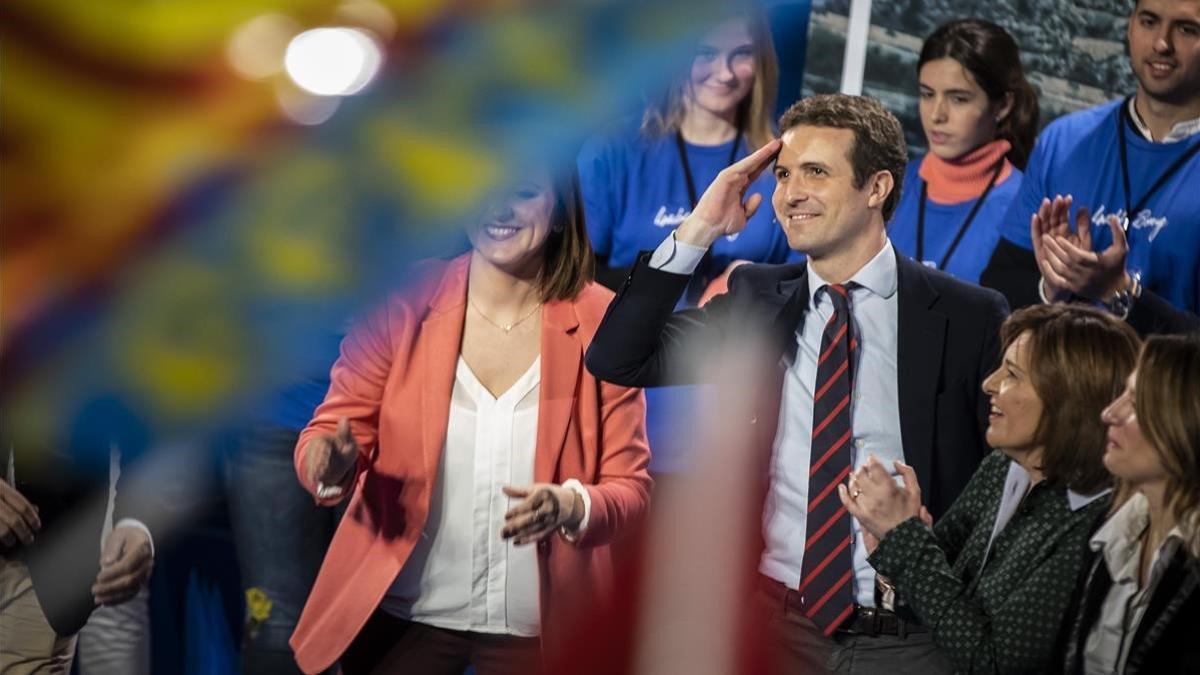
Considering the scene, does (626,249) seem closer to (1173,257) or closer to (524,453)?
(524,453)

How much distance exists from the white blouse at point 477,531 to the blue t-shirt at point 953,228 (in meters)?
0.53

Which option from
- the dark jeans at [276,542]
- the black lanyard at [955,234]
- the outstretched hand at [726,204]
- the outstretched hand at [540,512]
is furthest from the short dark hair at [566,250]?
the black lanyard at [955,234]

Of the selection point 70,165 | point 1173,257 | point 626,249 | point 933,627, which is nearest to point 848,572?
point 933,627

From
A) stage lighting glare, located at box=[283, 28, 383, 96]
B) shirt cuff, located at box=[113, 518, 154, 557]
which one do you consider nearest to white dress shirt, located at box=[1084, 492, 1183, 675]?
stage lighting glare, located at box=[283, 28, 383, 96]

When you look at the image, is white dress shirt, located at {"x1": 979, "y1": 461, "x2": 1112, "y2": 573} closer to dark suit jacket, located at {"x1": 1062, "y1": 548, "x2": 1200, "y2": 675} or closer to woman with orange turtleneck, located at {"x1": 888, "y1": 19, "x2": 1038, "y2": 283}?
dark suit jacket, located at {"x1": 1062, "y1": 548, "x2": 1200, "y2": 675}

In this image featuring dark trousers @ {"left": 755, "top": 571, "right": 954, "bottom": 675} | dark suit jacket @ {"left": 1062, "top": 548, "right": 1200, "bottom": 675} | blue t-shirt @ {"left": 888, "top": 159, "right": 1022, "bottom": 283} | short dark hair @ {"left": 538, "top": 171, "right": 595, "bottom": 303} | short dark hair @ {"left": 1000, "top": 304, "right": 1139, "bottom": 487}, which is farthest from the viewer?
blue t-shirt @ {"left": 888, "top": 159, "right": 1022, "bottom": 283}

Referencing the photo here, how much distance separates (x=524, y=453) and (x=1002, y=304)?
54 centimetres

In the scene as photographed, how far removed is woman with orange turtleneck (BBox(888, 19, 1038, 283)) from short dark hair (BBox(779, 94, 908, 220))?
0.29 metres

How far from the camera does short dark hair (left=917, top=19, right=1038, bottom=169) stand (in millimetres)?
2145

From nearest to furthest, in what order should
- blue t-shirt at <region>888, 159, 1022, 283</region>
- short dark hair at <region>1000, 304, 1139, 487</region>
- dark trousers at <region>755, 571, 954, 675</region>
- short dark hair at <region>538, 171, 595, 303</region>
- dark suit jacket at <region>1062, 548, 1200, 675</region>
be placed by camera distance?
dark suit jacket at <region>1062, 548, 1200, 675</region>
short dark hair at <region>1000, 304, 1139, 487</region>
dark trousers at <region>755, 571, 954, 675</region>
short dark hair at <region>538, 171, 595, 303</region>
blue t-shirt at <region>888, 159, 1022, 283</region>

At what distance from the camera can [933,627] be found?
5.21 feet

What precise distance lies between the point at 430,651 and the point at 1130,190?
101 cm

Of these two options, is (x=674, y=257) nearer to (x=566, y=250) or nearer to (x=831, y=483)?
(x=566, y=250)

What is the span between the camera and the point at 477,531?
185cm
